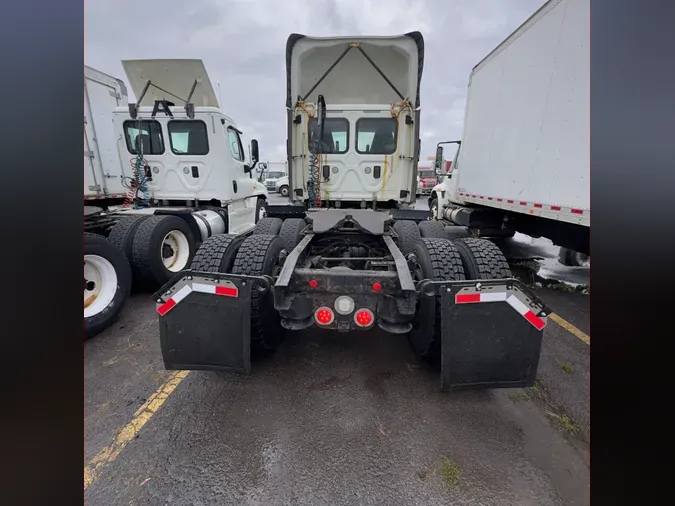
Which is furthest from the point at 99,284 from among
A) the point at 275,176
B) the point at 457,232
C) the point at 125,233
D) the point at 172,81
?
the point at 275,176

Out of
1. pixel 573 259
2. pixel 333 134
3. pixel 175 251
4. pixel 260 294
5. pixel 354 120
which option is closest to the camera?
pixel 260 294

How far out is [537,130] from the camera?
4395 millimetres

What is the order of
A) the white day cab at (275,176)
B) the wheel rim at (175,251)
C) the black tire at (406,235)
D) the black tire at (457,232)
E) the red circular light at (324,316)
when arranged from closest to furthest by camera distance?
the red circular light at (324,316), the black tire at (406,235), the wheel rim at (175,251), the black tire at (457,232), the white day cab at (275,176)

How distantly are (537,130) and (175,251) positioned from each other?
6023 millimetres

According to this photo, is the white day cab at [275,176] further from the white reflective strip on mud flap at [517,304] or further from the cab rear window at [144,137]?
the white reflective strip on mud flap at [517,304]

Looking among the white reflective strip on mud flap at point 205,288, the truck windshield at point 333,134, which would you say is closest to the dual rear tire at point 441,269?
the white reflective strip on mud flap at point 205,288

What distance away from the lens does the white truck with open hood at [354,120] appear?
16.6ft

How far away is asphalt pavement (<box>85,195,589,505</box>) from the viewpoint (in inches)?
75.9

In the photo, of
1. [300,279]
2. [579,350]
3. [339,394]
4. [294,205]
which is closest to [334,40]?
[294,205]

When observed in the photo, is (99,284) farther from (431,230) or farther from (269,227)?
(431,230)

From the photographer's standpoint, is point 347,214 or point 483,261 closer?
point 483,261

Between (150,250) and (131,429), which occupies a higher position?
(150,250)

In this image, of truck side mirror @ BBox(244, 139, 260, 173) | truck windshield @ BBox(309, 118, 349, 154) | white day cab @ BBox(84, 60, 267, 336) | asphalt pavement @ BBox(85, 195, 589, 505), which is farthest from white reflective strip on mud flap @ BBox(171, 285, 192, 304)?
truck side mirror @ BBox(244, 139, 260, 173)

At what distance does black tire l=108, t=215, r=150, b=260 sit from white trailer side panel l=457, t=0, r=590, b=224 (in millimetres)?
5939
